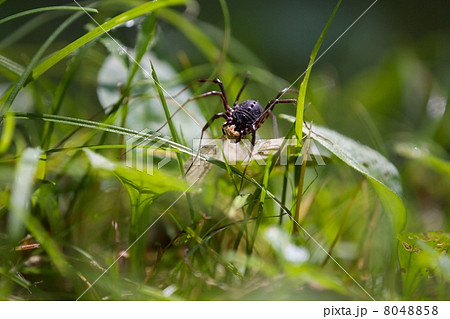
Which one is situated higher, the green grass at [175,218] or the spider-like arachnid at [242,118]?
the spider-like arachnid at [242,118]

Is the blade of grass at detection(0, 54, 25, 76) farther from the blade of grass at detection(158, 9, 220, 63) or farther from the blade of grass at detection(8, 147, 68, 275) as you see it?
the blade of grass at detection(158, 9, 220, 63)

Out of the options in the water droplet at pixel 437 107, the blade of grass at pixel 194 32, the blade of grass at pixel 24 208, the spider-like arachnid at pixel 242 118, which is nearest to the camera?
the blade of grass at pixel 24 208

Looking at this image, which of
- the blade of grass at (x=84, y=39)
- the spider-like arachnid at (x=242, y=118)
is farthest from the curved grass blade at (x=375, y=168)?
the blade of grass at (x=84, y=39)

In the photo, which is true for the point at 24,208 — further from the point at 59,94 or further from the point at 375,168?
the point at 375,168

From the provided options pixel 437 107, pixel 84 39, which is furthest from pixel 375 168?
pixel 437 107

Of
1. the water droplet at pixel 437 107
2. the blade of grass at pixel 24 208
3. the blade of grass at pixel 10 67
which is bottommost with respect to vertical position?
the blade of grass at pixel 24 208

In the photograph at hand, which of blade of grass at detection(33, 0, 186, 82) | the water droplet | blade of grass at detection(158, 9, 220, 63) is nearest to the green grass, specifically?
blade of grass at detection(33, 0, 186, 82)

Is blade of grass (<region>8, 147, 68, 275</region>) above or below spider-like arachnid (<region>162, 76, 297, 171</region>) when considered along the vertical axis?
below

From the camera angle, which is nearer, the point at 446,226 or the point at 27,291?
the point at 27,291

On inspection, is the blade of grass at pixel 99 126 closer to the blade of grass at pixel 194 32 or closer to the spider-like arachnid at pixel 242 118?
the spider-like arachnid at pixel 242 118

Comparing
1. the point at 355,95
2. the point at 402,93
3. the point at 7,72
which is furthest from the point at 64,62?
the point at 402,93
